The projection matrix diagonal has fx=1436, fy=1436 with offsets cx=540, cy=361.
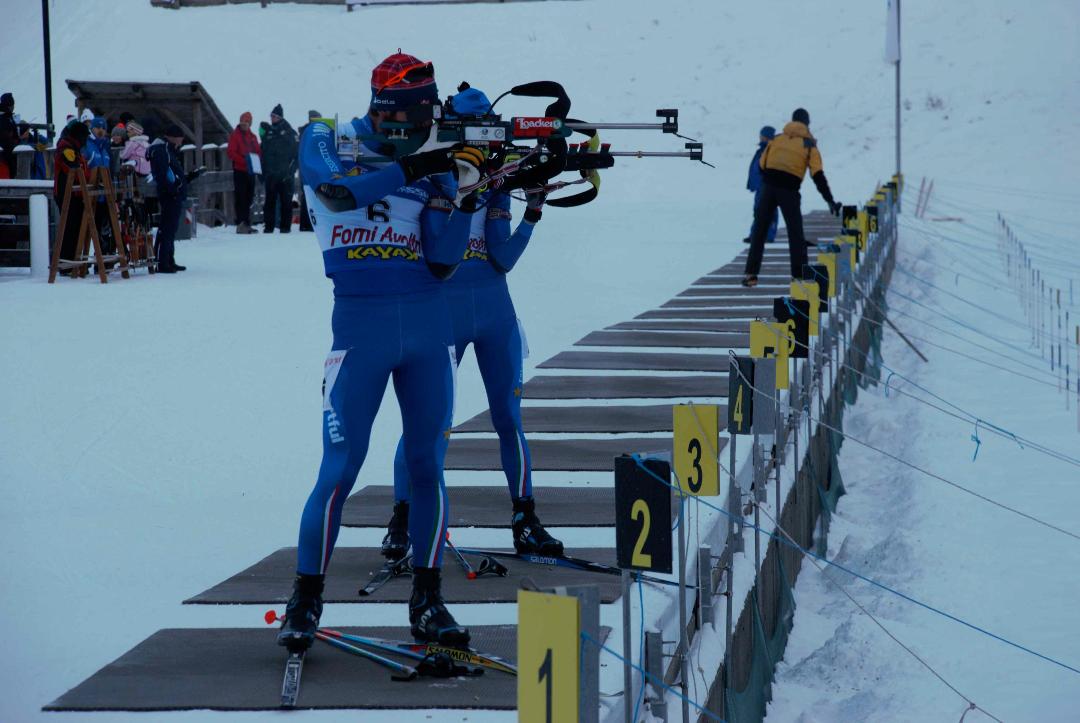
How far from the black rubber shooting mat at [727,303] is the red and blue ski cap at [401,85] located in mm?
10104

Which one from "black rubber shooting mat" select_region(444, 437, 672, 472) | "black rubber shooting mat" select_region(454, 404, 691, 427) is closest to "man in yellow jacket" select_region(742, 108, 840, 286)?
"black rubber shooting mat" select_region(454, 404, 691, 427)

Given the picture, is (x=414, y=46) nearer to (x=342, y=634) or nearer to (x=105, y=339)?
(x=105, y=339)

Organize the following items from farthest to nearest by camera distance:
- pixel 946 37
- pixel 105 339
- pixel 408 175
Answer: pixel 946 37, pixel 105 339, pixel 408 175

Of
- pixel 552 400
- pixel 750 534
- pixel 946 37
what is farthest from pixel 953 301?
pixel 946 37

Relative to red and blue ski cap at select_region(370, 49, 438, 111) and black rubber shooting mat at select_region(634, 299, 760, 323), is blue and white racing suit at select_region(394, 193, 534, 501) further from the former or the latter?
black rubber shooting mat at select_region(634, 299, 760, 323)

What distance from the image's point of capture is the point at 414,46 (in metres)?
44.2

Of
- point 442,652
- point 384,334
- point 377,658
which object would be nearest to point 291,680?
point 377,658

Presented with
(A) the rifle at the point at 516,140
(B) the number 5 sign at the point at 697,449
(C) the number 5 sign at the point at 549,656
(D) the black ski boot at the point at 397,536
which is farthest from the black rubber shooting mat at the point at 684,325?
(C) the number 5 sign at the point at 549,656

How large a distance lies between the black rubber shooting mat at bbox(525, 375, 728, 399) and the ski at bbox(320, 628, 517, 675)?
528cm

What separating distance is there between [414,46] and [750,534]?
39590 millimetres

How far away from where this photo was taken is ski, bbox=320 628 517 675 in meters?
4.59

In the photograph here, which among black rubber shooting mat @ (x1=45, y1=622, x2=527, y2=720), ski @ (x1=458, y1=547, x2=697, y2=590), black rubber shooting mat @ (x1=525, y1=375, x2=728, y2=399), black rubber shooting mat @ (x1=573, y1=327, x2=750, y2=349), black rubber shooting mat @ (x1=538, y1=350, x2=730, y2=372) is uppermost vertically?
black rubber shooting mat @ (x1=573, y1=327, x2=750, y2=349)

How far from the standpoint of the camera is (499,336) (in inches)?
235

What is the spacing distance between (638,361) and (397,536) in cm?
612
